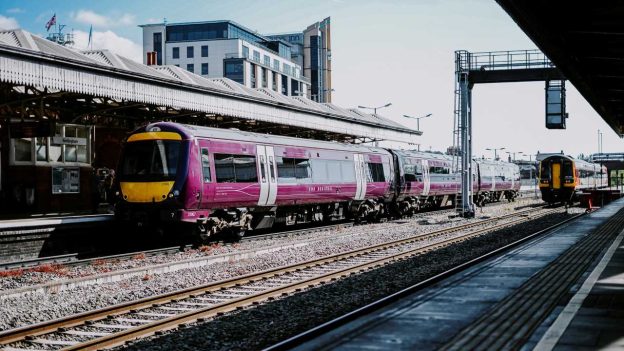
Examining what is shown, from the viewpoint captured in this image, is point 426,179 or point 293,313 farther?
point 426,179

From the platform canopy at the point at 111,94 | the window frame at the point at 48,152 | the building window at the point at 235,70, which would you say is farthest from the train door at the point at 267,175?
the building window at the point at 235,70

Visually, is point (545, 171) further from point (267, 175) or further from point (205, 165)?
point (205, 165)

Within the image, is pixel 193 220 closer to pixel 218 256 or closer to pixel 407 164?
pixel 218 256

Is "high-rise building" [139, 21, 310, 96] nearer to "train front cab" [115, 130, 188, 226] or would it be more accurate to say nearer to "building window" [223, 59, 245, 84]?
"building window" [223, 59, 245, 84]

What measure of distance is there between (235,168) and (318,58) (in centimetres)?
8518

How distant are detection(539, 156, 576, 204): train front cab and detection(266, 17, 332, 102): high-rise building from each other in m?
59.1

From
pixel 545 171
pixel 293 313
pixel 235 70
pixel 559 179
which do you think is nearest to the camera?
pixel 293 313

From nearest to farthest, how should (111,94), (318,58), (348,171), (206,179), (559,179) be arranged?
(206,179) → (111,94) → (348,171) → (559,179) → (318,58)

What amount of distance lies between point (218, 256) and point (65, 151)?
11.0 meters

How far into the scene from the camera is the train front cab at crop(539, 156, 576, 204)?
4284 cm

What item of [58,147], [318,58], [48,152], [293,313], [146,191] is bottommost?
[293,313]

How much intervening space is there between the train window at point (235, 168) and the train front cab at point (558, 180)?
29.5 meters

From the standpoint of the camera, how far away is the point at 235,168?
61.2ft

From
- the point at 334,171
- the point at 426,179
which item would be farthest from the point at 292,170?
the point at 426,179
